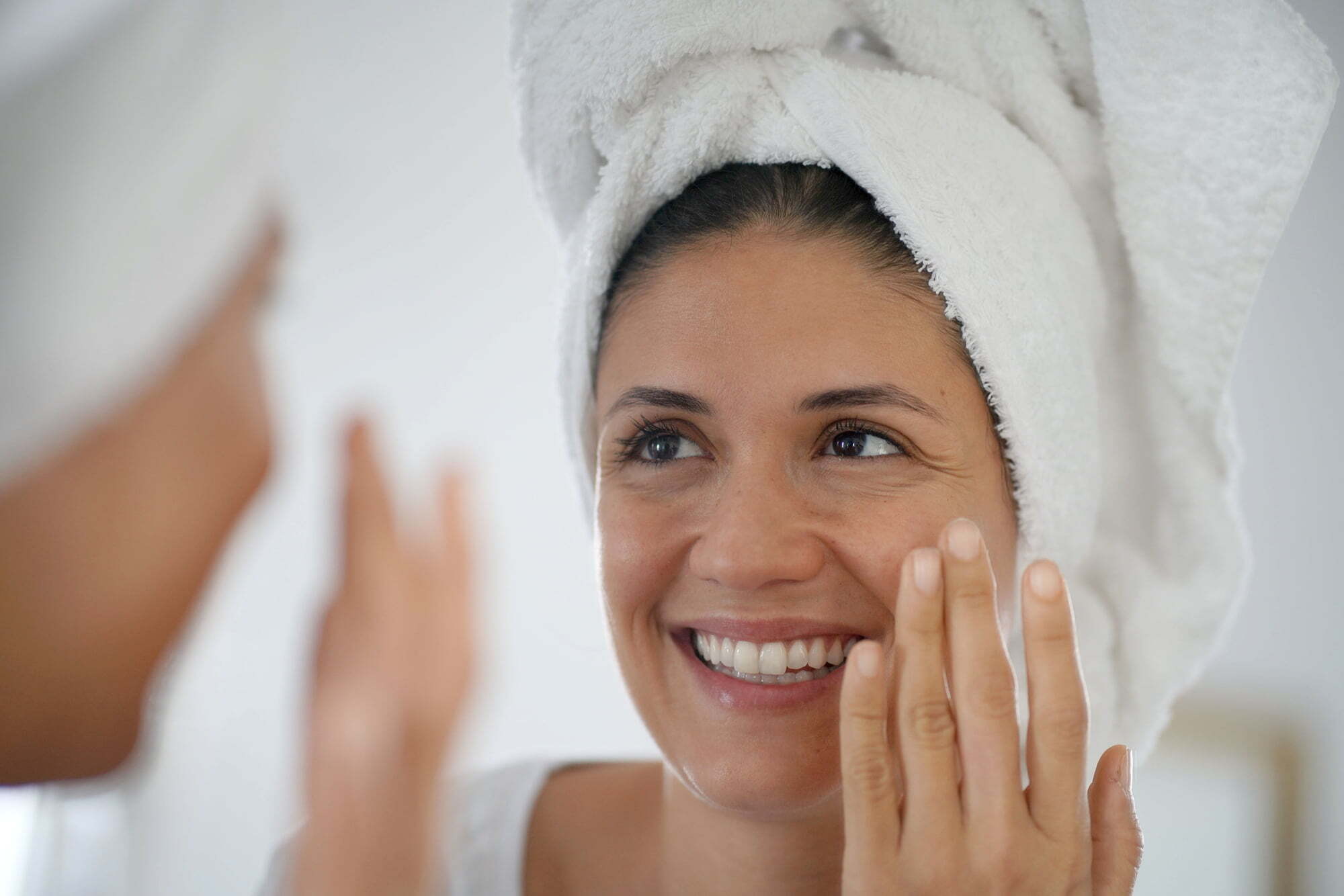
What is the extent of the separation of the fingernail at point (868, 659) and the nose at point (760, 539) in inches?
3.6

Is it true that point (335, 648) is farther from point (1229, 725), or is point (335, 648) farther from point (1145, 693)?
point (1229, 725)

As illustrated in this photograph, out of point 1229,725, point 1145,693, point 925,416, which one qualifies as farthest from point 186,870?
point 1229,725

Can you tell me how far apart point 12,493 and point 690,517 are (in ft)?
1.47

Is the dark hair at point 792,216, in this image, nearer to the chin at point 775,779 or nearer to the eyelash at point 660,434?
the eyelash at point 660,434

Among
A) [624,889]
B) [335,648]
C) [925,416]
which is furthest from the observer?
[624,889]

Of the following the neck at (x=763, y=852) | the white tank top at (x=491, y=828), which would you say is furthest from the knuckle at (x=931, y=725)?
the white tank top at (x=491, y=828)

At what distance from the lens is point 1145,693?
0.96 metres

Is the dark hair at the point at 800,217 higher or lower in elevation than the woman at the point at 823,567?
higher


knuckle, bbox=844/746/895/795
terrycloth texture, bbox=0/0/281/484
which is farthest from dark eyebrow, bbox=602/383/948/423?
terrycloth texture, bbox=0/0/281/484

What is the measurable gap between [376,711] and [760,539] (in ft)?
1.26

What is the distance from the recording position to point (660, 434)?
84cm

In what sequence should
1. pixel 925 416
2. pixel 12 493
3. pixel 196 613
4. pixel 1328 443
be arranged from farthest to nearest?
pixel 1328 443, pixel 925 416, pixel 196 613, pixel 12 493

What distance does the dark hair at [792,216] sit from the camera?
770 mm

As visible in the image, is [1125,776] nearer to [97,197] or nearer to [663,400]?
[663,400]
